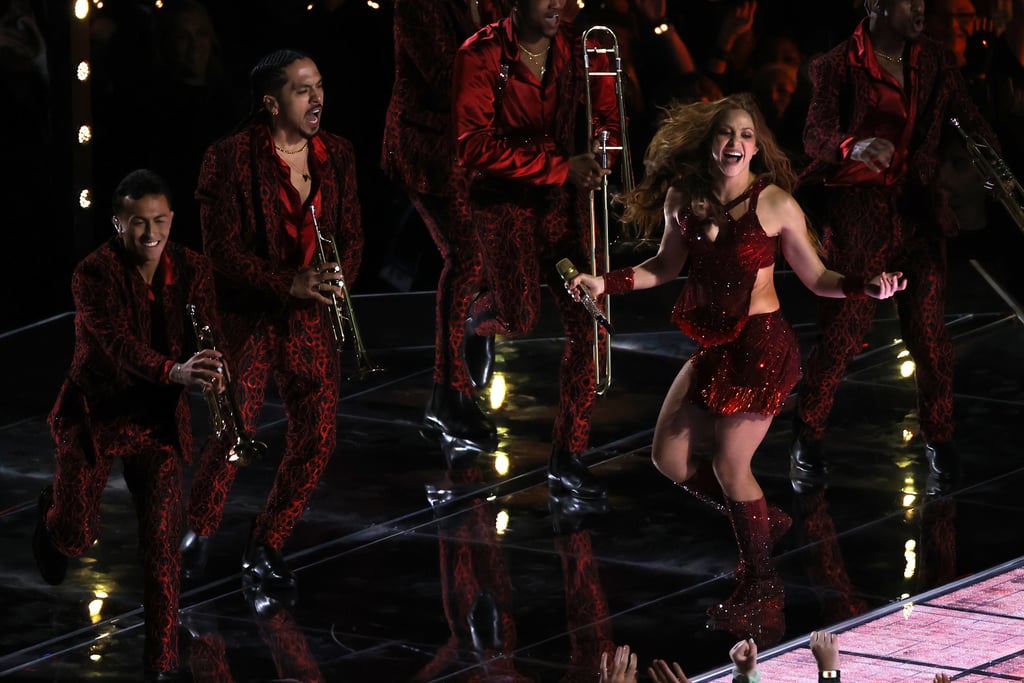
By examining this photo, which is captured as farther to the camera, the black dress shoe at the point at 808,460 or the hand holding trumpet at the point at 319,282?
the black dress shoe at the point at 808,460

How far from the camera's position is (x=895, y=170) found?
7.18 meters

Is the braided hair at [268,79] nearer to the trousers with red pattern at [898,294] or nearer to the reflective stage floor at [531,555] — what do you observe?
the reflective stage floor at [531,555]

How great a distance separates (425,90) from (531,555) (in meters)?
2.10

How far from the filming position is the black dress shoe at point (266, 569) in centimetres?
641

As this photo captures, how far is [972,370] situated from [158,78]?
13.2 feet

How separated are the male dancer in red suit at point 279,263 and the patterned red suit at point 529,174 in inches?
25.5

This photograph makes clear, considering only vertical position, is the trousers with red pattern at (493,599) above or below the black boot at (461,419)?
below

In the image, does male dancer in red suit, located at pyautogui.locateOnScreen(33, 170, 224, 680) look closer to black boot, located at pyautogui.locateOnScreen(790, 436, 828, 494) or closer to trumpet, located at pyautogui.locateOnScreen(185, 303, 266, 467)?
trumpet, located at pyautogui.locateOnScreen(185, 303, 266, 467)

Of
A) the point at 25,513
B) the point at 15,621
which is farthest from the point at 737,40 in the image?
the point at 15,621

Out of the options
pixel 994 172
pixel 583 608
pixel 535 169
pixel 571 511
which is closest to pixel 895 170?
pixel 994 172

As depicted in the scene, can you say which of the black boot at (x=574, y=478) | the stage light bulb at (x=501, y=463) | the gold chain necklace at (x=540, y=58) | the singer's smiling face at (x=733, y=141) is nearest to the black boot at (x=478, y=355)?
the stage light bulb at (x=501, y=463)

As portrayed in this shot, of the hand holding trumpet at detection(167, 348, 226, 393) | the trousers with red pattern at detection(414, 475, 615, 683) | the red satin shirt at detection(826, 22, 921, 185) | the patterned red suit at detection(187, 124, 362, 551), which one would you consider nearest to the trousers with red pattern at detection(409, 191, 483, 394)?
the trousers with red pattern at detection(414, 475, 615, 683)

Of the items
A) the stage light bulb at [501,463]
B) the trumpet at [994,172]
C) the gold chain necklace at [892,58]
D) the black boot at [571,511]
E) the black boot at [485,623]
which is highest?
the gold chain necklace at [892,58]

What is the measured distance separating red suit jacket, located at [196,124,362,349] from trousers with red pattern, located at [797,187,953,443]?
1.97 metres
